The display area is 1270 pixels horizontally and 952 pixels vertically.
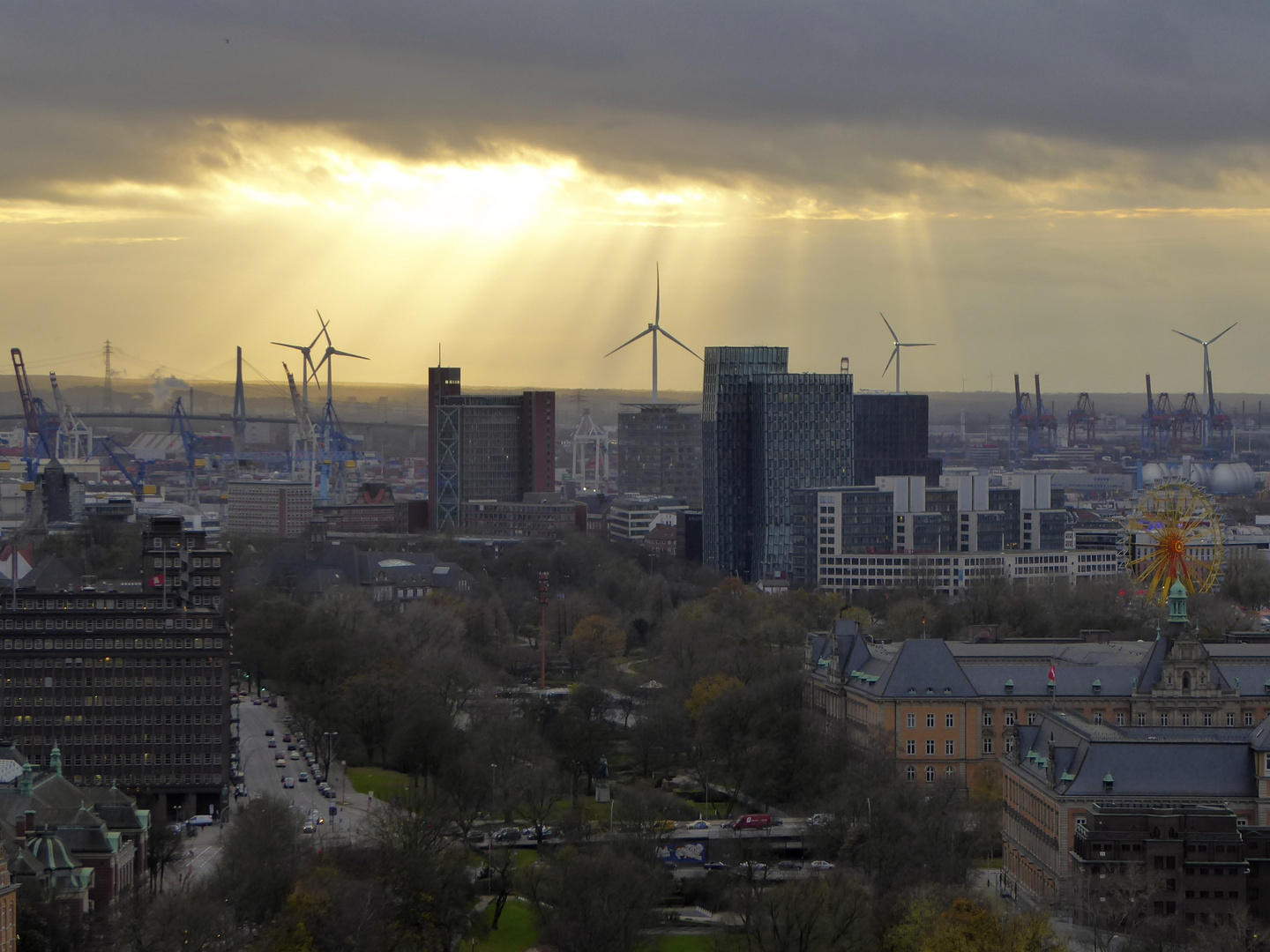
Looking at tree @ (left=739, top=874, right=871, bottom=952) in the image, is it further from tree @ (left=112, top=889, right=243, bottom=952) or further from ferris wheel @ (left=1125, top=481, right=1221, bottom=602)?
ferris wheel @ (left=1125, top=481, right=1221, bottom=602)

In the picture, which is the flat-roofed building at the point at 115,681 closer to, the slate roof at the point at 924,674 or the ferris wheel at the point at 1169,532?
the slate roof at the point at 924,674

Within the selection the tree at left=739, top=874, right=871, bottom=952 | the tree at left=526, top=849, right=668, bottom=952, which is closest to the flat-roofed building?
the tree at left=526, top=849, right=668, bottom=952

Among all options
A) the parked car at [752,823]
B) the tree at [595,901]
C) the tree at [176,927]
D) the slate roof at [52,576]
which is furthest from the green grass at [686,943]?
the slate roof at [52,576]

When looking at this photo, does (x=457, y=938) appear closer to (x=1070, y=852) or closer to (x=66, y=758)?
(x=1070, y=852)

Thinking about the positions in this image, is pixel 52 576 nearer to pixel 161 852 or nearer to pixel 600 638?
pixel 600 638

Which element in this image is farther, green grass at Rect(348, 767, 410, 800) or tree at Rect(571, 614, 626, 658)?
tree at Rect(571, 614, 626, 658)

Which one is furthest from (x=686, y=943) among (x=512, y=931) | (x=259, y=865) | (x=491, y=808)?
(x=491, y=808)

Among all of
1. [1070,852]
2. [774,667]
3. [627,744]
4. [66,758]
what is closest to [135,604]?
[66,758]
